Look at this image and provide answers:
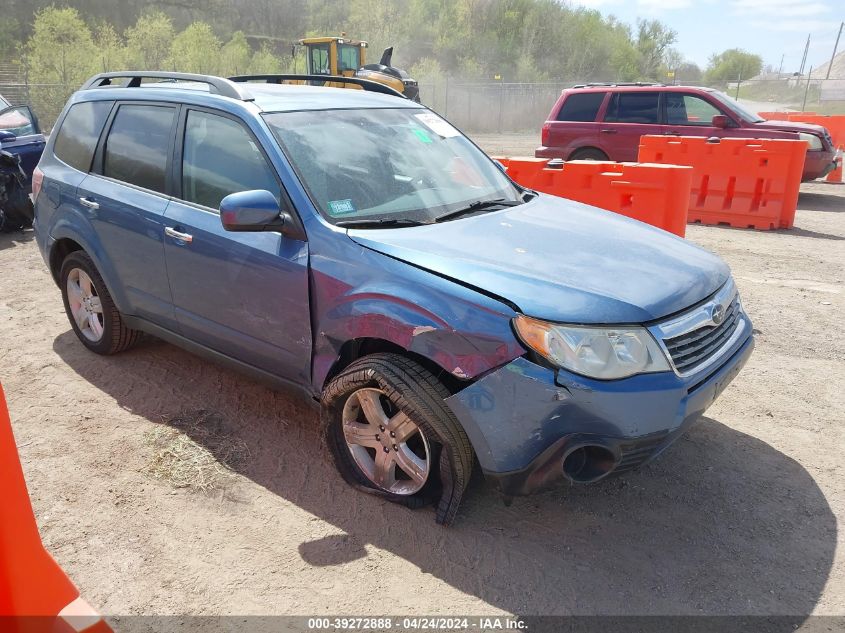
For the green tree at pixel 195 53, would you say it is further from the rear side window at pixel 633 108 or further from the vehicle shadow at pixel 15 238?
the vehicle shadow at pixel 15 238

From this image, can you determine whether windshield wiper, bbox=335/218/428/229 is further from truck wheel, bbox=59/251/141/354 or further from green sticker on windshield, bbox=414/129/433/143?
truck wheel, bbox=59/251/141/354

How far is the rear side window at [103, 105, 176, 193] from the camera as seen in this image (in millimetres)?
3930

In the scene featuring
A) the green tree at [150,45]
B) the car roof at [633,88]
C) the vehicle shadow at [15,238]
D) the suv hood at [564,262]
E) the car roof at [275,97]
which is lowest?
the vehicle shadow at [15,238]

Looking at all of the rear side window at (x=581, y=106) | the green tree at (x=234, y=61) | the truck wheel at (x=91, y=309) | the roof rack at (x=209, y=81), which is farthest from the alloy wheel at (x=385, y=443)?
the green tree at (x=234, y=61)

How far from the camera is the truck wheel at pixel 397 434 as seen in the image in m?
2.80

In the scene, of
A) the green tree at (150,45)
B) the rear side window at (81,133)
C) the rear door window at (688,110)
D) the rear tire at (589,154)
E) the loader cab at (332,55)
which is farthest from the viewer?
the green tree at (150,45)

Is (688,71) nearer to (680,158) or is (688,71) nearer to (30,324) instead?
(680,158)

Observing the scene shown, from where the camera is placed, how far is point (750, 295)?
6.23 metres

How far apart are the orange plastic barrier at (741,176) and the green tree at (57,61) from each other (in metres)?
27.7

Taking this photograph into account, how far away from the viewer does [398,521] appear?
3.08 metres

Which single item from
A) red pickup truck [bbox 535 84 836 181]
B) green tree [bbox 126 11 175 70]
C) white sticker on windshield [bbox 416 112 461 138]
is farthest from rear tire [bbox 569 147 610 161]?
green tree [bbox 126 11 175 70]

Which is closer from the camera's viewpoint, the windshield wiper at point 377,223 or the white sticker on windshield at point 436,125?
the windshield wiper at point 377,223

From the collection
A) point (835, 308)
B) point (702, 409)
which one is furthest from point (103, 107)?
point (835, 308)

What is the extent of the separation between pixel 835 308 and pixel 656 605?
14.4 feet
